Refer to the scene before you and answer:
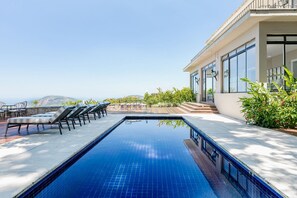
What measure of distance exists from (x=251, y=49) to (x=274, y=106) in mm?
3581

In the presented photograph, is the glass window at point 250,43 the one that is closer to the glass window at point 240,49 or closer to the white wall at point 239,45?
the white wall at point 239,45

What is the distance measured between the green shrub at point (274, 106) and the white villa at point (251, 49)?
1011 millimetres

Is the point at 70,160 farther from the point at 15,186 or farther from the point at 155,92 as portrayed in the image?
the point at 155,92

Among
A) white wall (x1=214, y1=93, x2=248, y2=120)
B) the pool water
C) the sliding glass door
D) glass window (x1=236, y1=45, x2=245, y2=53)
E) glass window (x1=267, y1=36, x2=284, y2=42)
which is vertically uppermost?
glass window (x1=267, y1=36, x2=284, y2=42)

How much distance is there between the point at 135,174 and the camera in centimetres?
417

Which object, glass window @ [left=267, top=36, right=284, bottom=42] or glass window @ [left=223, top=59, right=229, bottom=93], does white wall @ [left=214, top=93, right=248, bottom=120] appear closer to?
glass window @ [left=223, top=59, right=229, bottom=93]

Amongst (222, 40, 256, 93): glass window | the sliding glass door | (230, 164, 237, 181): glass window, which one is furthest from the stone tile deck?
the sliding glass door

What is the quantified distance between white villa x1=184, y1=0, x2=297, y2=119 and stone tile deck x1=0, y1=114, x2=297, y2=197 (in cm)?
455

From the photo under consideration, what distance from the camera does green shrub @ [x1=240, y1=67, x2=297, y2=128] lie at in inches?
315

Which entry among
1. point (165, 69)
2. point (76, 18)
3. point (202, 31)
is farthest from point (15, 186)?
point (165, 69)

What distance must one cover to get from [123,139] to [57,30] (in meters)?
23.8

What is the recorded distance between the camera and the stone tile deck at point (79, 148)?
3332 millimetres

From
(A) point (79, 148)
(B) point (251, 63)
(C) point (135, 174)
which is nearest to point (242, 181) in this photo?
(C) point (135, 174)

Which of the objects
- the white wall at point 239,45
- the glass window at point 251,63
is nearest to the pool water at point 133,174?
the white wall at point 239,45
